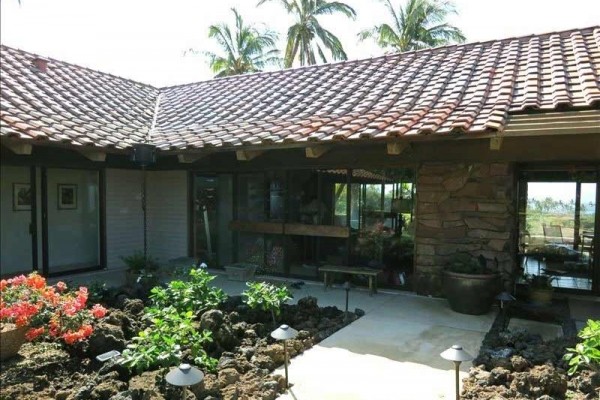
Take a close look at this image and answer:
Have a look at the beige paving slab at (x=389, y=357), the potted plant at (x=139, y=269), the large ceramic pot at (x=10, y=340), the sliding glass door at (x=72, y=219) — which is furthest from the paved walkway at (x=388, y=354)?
the sliding glass door at (x=72, y=219)

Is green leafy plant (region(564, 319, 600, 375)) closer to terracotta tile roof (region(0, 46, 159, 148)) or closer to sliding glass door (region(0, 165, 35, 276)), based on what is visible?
terracotta tile roof (region(0, 46, 159, 148))

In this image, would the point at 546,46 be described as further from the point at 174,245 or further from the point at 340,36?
the point at 340,36

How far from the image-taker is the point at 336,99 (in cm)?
773

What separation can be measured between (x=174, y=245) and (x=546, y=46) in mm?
7945

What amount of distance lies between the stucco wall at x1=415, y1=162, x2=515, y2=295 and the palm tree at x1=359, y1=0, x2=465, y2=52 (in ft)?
54.6

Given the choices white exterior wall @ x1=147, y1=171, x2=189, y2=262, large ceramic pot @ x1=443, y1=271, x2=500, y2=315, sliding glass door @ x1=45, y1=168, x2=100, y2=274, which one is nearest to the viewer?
large ceramic pot @ x1=443, y1=271, x2=500, y2=315

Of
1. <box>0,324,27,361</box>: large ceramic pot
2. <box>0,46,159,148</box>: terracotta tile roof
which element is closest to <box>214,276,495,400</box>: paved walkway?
<box>0,324,27,361</box>: large ceramic pot

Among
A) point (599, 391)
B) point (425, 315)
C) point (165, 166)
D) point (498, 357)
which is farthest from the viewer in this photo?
point (165, 166)

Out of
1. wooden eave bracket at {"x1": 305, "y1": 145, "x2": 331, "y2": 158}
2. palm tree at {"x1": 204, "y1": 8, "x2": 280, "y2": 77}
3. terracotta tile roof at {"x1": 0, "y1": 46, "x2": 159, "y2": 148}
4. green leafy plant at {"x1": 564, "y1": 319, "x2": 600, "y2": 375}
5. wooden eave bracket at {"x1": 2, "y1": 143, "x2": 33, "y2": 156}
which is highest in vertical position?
palm tree at {"x1": 204, "y1": 8, "x2": 280, "y2": 77}

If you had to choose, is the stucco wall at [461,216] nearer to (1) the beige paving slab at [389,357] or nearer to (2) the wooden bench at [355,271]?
(2) the wooden bench at [355,271]

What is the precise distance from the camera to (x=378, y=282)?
6.96 m

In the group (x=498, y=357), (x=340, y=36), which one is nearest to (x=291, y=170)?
(x=498, y=357)

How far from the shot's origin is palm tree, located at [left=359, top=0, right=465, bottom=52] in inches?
831

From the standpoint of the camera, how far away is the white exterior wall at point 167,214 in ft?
28.9
